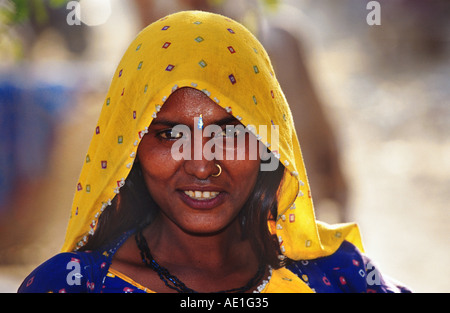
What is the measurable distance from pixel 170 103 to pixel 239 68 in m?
0.23

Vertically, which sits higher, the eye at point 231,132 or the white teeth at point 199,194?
the eye at point 231,132

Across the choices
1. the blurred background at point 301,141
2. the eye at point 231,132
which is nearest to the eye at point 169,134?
the eye at point 231,132

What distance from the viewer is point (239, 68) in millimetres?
1742

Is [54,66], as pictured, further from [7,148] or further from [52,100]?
[7,148]

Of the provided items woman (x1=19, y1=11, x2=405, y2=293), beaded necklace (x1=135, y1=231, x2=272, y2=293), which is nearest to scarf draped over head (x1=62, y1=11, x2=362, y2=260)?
woman (x1=19, y1=11, x2=405, y2=293)

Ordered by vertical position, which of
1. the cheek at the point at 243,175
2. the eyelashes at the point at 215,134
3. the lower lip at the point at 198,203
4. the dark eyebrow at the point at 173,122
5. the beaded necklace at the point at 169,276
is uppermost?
the dark eyebrow at the point at 173,122

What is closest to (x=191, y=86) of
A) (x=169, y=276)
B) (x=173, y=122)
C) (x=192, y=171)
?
(x=173, y=122)

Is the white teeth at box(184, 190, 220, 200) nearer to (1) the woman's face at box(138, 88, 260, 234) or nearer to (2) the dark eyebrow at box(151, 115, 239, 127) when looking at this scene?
(1) the woman's face at box(138, 88, 260, 234)

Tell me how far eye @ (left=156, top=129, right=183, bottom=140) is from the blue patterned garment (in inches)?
14.2

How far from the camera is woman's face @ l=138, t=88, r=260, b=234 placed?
5.56 ft

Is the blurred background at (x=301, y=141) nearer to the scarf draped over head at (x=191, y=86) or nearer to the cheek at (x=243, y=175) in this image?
the scarf draped over head at (x=191, y=86)

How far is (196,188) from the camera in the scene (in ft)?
5.56

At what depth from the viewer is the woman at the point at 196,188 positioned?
5.53 feet

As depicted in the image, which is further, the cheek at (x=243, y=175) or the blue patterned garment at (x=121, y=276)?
the cheek at (x=243, y=175)
